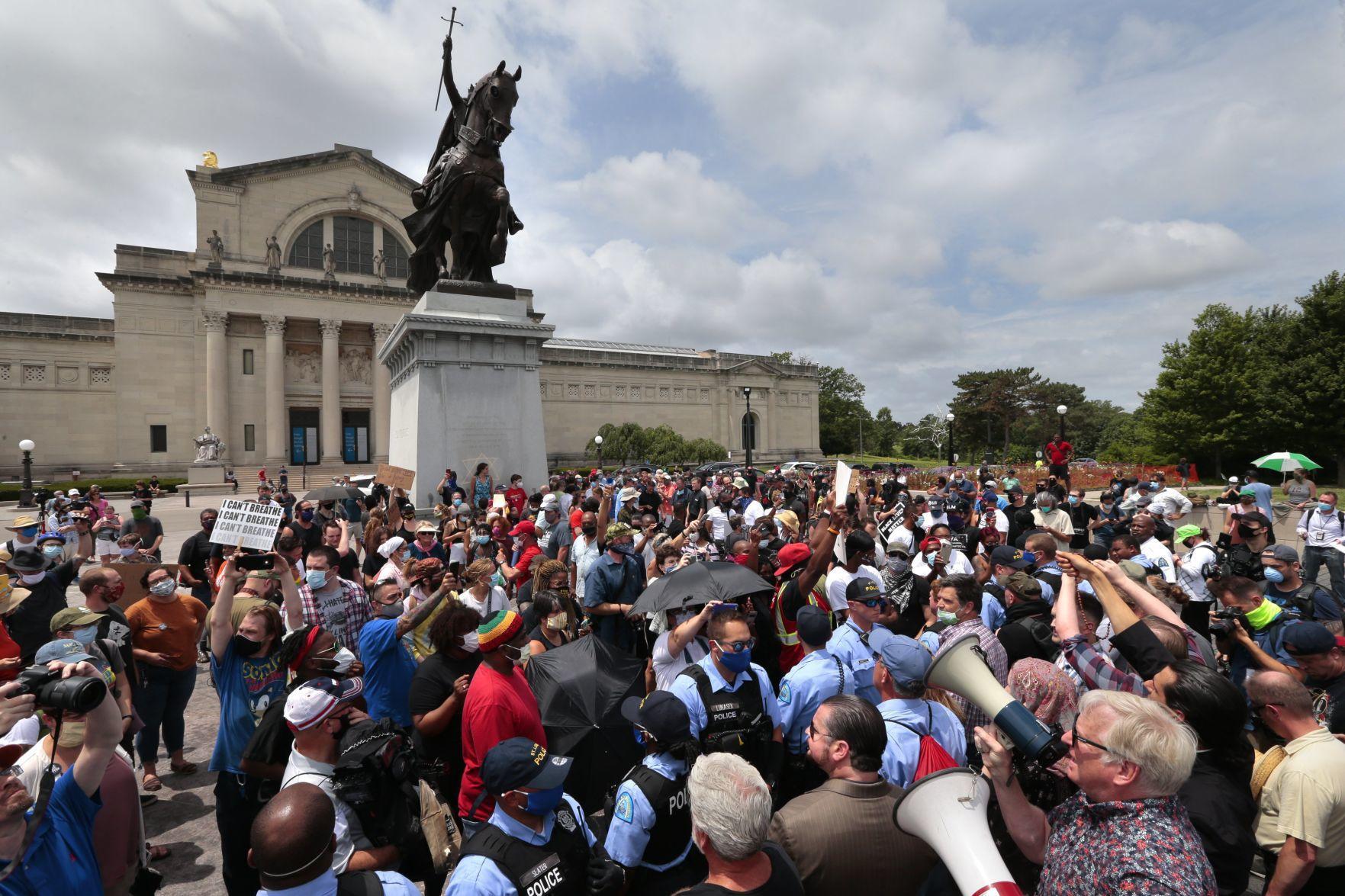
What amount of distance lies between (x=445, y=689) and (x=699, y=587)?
5.94ft

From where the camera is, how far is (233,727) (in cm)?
397

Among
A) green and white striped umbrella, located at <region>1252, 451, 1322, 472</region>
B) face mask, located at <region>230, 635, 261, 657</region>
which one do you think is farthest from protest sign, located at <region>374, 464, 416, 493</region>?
green and white striped umbrella, located at <region>1252, 451, 1322, 472</region>

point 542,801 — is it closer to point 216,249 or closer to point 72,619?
point 72,619

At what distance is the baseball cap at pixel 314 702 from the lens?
9.34 ft

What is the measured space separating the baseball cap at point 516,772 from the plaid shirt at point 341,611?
11.6 ft

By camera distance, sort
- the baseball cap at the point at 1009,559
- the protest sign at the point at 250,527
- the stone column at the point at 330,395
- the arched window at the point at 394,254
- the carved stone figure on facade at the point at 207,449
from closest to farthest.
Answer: the protest sign at the point at 250,527 → the baseball cap at the point at 1009,559 → the carved stone figure on facade at the point at 207,449 → the stone column at the point at 330,395 → the arched window at the point at 394,254

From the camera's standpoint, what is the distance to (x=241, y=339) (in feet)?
149

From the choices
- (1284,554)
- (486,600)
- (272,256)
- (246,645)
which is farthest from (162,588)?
(272,256)

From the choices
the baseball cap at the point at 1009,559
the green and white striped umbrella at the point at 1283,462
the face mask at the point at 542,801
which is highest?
the green and white striped umbrella at the point at 1283,462

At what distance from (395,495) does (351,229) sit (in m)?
47.8

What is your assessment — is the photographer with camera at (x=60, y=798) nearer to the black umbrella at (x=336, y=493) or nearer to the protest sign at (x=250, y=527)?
the protest sign at (x=250, y=527)

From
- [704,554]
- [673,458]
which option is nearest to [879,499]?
[704,554]

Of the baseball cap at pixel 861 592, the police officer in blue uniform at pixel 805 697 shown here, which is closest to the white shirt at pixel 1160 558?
the baseball cap at pixel 861 592

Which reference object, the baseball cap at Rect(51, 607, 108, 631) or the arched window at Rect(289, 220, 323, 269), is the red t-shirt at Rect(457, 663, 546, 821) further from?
the arched window at Rect(289, 220, 323, 269)
